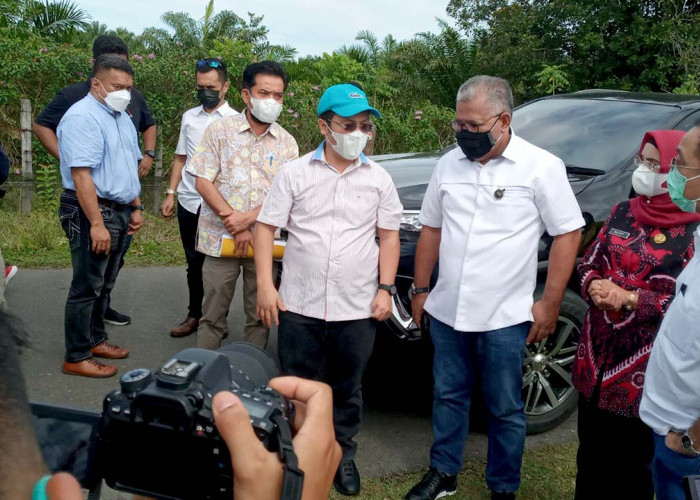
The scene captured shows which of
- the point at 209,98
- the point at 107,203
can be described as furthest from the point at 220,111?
the point at 107,203

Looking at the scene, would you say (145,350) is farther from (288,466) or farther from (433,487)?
(288,466)

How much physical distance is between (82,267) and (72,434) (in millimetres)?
3058

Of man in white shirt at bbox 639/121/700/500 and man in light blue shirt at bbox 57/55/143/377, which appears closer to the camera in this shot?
man in white shirt at bbox 639/121/700/500

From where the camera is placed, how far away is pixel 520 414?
322 centimetres

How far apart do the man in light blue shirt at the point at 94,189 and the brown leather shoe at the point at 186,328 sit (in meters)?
0.77

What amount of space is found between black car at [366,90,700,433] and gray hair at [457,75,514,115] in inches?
34.1

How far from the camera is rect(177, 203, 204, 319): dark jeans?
5016 mm

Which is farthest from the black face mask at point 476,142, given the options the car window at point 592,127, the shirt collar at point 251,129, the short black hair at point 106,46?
the short black hair at point 106,46

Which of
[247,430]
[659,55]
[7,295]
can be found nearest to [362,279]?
[247,430]

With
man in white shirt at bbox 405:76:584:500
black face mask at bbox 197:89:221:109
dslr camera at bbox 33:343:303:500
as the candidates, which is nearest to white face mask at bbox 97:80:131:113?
black face mask at bbox 197:89:221:109

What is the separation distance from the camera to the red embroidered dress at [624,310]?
2.66 m

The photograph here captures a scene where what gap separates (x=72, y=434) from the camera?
1.39 meters

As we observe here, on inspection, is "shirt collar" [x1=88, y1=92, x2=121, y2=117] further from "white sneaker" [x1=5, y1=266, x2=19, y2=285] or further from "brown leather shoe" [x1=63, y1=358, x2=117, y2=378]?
"white sneaker" [x1=5, y1=266, x2=19, y2=285]

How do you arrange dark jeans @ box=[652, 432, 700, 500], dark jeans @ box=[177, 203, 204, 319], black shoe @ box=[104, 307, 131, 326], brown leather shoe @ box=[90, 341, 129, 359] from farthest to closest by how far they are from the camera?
black shoe @ box=[104, 307, 131, 326]
dark jeans @ box=[177, 203, 204, 319]
brown leather shoe @ box=[90, 341, 129, 359]
dark jeans @ box=[652, 432, 700, 500]
